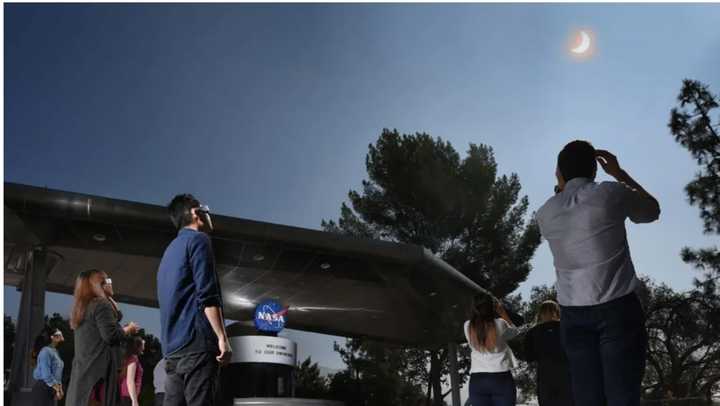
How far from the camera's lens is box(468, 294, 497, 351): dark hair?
13.3ft

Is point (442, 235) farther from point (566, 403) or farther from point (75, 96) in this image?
point (566, 403)

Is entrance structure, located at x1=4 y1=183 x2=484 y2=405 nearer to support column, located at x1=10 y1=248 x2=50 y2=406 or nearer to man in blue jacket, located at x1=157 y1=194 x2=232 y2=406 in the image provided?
support column, located at x1=10 y1=248 x2=50 y2=406

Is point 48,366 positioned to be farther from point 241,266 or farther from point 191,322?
point 241,266

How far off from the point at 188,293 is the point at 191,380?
39cm

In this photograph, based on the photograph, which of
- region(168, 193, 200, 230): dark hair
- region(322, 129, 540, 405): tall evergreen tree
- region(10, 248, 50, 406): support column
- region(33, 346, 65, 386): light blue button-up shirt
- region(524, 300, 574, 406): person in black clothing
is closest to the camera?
region(168, 193, 200, 230): dark hair

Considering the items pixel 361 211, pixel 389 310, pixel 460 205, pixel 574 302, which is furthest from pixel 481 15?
pixel 574 302

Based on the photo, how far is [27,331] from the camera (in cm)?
960

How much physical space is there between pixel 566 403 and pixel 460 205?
2487 cm

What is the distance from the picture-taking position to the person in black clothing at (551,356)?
4.27m

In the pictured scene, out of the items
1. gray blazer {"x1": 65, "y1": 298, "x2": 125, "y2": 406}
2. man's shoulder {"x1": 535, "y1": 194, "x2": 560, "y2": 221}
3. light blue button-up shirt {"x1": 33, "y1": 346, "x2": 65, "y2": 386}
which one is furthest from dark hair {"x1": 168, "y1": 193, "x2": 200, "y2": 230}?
light blue button-up shirt {"x1": 33, "y1": 346, "x2": 65, "y2": 386}

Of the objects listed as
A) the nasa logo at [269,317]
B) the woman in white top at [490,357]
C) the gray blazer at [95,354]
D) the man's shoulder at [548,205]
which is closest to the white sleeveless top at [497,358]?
the woman in white top at [490,357]

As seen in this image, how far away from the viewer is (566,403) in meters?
4.27

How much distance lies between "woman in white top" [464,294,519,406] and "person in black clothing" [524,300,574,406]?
0.84 ft

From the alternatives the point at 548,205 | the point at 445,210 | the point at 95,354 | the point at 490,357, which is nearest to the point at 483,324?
the point at 490,357
